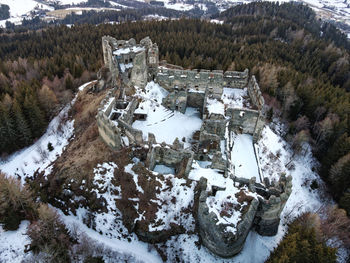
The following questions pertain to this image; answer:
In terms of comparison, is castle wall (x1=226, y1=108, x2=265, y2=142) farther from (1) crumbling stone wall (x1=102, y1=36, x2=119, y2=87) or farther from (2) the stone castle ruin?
(1) crumbling stone wall (x1=102, y1=36, x2=119, y2=87)

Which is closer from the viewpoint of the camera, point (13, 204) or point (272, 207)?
point (272, 207)

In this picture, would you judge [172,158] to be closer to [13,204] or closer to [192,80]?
[192,80]

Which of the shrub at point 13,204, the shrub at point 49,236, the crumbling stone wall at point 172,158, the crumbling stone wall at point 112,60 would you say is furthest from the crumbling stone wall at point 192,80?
the shrub at point 49,236

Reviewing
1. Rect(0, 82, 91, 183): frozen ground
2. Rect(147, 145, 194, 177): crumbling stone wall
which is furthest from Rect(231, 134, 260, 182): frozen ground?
Rect(0, 82, 91, 183): frozen ground

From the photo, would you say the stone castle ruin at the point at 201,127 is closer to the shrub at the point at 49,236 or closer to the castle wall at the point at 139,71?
the castle wall at the point at 139,71

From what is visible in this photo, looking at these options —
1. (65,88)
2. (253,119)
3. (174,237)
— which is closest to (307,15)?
(253,119)

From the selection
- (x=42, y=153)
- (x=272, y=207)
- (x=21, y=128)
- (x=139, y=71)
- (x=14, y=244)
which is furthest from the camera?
(x=139, y=71)

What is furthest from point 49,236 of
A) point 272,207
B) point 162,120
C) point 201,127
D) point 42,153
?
point 272,207
